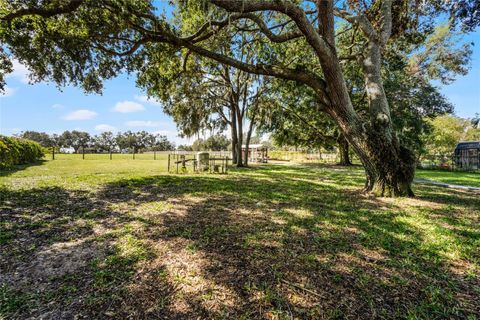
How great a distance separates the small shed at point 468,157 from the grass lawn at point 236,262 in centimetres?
1916

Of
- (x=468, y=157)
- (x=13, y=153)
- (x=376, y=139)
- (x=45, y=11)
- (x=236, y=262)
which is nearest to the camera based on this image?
(x=236, y=262)

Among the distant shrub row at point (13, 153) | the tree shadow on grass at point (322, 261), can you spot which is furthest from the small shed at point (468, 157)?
the distant shrub row at point (13, 153)

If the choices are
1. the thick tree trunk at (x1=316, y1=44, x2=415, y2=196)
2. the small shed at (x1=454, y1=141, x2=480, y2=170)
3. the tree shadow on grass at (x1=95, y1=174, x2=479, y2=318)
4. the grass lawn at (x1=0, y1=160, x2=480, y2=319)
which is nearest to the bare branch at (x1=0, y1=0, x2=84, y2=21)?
the grass lawn at (x1=0, y1=160, x2=480, y2=319)

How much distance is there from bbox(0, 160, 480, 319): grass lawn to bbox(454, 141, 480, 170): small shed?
62.9ft

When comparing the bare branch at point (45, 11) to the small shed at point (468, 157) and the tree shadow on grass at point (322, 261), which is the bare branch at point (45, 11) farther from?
the small shed at point (468, 157)

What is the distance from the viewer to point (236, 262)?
270cm

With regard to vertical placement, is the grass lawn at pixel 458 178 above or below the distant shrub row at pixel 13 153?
below

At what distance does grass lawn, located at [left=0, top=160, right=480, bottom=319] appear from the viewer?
1.98m

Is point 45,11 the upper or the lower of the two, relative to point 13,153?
upper

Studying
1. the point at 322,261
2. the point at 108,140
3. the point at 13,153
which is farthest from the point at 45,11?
the point at 108,140

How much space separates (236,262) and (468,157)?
24604 mm

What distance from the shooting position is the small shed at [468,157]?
18.8 m

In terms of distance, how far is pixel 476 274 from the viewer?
254 cm

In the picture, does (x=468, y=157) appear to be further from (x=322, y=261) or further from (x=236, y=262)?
(x=236, y=262)
